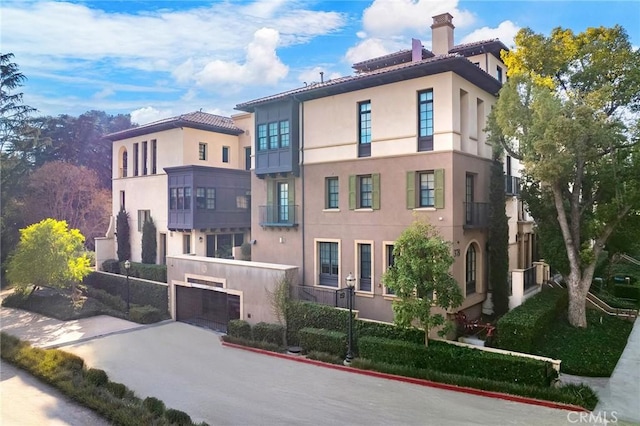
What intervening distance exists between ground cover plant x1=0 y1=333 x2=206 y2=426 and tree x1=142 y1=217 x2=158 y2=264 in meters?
11.3

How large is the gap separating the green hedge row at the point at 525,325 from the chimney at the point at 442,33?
12.5 meters

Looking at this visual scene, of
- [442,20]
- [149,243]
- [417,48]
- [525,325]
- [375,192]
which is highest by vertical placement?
[442,20]

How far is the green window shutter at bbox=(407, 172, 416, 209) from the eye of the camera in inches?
622

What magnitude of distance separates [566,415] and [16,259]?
26613 mm

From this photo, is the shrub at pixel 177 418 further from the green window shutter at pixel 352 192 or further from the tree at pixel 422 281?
the green window shutter at pixel 352 192

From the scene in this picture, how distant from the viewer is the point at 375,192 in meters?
16.9

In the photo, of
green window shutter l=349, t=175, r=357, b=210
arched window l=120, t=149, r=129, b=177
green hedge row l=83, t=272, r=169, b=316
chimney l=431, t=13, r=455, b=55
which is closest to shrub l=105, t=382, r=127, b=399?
green hedge row l=83, t=272, r=169, b=316

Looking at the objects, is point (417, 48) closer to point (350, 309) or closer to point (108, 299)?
point (350, 309)

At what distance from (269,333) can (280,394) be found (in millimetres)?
4726

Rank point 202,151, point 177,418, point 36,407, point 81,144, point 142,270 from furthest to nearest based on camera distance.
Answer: point 81,144, point 202,151, point 142,270, point 36,407, point 177,418

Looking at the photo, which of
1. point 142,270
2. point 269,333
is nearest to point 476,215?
point 269,333

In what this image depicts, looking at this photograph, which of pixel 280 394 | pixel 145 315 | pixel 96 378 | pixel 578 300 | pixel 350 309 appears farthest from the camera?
pixel 145 315

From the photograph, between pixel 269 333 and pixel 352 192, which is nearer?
pixel 269 333

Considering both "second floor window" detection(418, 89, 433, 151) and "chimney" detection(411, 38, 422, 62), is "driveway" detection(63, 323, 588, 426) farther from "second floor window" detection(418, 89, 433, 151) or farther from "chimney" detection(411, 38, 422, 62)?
"chimney" detection(411, 38, 422, 62)
